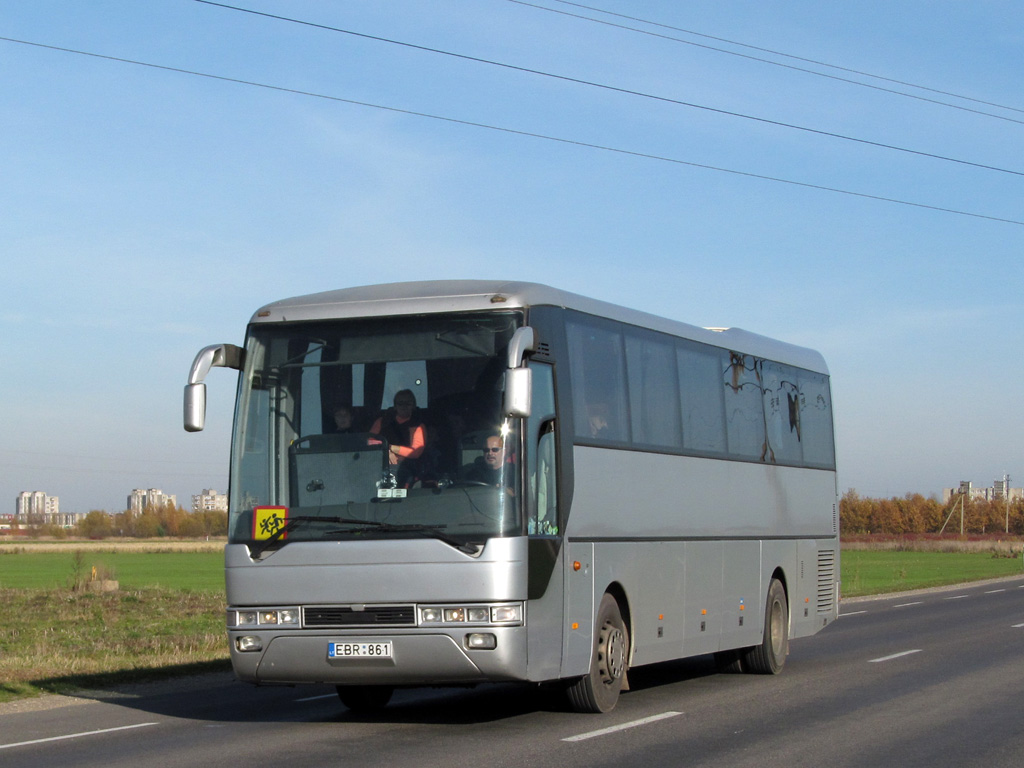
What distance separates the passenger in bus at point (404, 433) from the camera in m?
10.2

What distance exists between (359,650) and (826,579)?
9.61 meters

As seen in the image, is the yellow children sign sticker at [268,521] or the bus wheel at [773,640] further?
the bus wheel at [773,640]

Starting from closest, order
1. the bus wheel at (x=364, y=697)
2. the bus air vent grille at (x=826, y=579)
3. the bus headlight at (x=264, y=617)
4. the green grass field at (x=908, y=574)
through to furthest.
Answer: the bus headlight at (x=264, y=617)
the bus wheel at (x=364, y=697)
the bus air vent grille at (x=826, y=579)
the green grass field at (x=908, y=574)

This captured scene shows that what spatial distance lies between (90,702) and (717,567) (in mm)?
6619

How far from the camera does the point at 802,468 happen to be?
17156mm

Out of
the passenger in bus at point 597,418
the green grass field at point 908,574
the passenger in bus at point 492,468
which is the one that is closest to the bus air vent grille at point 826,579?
the passenger in bus at point 597,418

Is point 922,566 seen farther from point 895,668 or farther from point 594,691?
point 594,691

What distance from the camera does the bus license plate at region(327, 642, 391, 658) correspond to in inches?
399

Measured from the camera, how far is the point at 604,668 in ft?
38.2

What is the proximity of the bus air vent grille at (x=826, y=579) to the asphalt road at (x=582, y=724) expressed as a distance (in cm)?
88

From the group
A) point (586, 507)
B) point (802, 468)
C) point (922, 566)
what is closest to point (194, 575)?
point (922, 566)

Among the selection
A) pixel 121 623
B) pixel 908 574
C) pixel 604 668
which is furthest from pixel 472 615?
pixel 908 574

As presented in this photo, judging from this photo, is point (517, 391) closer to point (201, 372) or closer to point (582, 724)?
point (201, 372)

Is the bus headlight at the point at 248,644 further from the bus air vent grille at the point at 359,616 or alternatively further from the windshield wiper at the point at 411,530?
the windshield wiper at the point at 411,530
